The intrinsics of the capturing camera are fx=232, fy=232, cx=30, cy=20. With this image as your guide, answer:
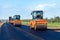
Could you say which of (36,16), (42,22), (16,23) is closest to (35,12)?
(36,16)

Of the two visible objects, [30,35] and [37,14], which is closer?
[30,35]

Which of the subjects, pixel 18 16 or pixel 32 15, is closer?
pixel 32 15

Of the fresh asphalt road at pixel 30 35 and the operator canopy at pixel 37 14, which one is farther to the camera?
the operator canopy at pixel 37 14

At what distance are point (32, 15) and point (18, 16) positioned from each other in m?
20.6

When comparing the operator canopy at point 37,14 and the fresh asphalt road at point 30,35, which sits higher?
the operator canopy at point 37,14

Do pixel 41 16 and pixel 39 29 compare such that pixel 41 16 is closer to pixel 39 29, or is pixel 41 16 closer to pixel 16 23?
pixel 39 29

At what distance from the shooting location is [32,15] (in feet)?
120

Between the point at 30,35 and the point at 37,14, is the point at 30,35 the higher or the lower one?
the lower one

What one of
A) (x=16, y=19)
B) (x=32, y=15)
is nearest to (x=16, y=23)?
(x=16, y=19)

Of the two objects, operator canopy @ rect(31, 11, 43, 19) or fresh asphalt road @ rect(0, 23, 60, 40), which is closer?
fresh asphalt road @ rect(0, 23, 60, 40)

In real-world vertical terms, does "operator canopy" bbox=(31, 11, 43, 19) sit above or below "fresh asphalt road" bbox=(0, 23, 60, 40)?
above

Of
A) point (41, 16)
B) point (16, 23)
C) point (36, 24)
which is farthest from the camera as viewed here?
point (16, 23)

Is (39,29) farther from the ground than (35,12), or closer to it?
closer to it

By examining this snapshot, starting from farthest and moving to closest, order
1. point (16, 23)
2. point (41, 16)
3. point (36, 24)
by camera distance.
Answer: point (16, 23) < point (41, 16) < point (36, 24)
